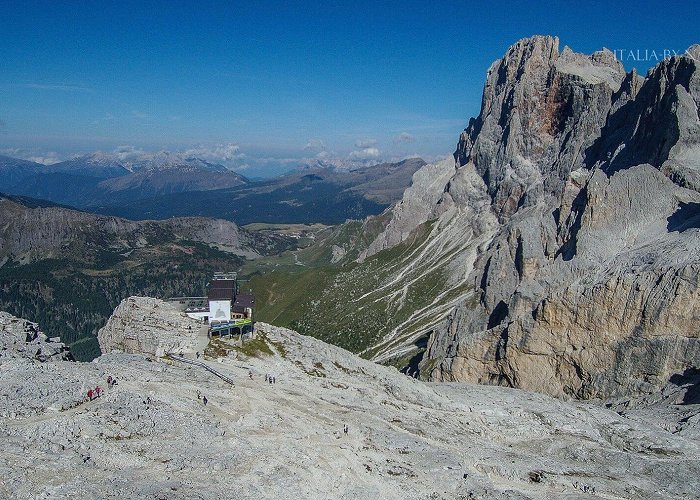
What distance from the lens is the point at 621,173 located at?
14175 cm

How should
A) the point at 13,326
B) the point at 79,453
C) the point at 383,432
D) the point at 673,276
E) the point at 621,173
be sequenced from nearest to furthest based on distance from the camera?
the point at 79,453 → the point at 383,432 → the point at 13,326 → the point at 673,276 → the point at 621,173

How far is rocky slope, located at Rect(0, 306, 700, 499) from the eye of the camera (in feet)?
135

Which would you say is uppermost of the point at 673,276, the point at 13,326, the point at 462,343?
the point at 673,276

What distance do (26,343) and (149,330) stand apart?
15200 millimetres

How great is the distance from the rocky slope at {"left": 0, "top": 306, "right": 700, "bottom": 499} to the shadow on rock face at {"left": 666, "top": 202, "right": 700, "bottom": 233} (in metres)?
53.3

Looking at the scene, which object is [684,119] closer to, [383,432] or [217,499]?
[383,432]

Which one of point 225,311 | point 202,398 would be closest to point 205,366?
point 202,398

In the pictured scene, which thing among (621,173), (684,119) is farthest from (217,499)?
(684,119)

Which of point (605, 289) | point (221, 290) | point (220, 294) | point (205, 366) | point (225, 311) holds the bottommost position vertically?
point (205, 366)

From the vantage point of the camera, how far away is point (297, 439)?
51312 mm

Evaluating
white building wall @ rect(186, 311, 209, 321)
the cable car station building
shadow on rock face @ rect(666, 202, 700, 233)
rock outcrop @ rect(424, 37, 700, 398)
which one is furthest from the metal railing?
shadow on rock face @ rect(666, 202, 700, 233)

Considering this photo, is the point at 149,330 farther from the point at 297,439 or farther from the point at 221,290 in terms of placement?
the point at 297,439

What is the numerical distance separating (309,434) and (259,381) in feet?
49.4

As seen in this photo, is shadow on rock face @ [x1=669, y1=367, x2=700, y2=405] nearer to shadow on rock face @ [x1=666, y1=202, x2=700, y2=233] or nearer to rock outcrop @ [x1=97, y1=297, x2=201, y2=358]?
shadow on rock face @ [x1=666, y1=202, x2=700, y2=233]
